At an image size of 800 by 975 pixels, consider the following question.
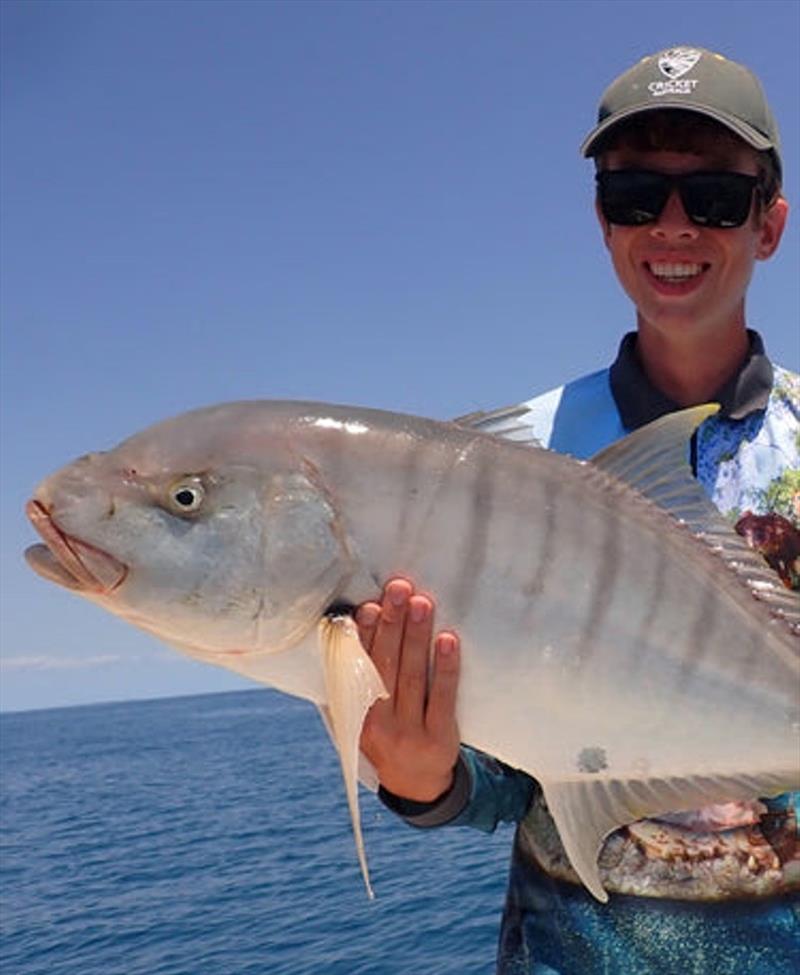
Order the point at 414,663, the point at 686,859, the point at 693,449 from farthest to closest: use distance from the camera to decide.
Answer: the point at 693,449
the point at 686,859
the point at 414,663

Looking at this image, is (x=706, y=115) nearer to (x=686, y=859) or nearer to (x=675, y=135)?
(x=675, y=135)

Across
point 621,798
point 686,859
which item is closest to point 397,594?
point 621,798

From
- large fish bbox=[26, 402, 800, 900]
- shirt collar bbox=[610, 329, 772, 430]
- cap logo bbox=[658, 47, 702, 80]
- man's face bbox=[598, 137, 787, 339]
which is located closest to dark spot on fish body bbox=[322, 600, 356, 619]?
large fish bbox=[26, 402, 800, 900]

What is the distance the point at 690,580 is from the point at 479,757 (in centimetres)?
118

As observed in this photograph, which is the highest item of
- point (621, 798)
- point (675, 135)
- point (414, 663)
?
point (675, 135)

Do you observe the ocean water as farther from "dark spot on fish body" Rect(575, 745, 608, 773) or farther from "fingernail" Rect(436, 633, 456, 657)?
"fingernail" Rect(436, 633, 456, 657)

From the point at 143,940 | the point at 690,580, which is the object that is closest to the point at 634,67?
the point at 690,580

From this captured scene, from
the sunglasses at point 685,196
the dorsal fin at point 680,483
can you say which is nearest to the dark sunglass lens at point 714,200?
the sunglasses at point 685,196

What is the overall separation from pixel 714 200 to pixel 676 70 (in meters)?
0.47

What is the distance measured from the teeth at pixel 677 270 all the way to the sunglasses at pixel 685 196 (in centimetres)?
15

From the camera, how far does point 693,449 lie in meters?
4.10

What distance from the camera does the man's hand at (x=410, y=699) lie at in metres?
2.95

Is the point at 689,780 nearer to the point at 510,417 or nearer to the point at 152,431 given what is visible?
the point at 510,417

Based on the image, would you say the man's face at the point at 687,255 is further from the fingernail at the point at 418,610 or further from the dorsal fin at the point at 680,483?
the fingernail at the point at 418,610
